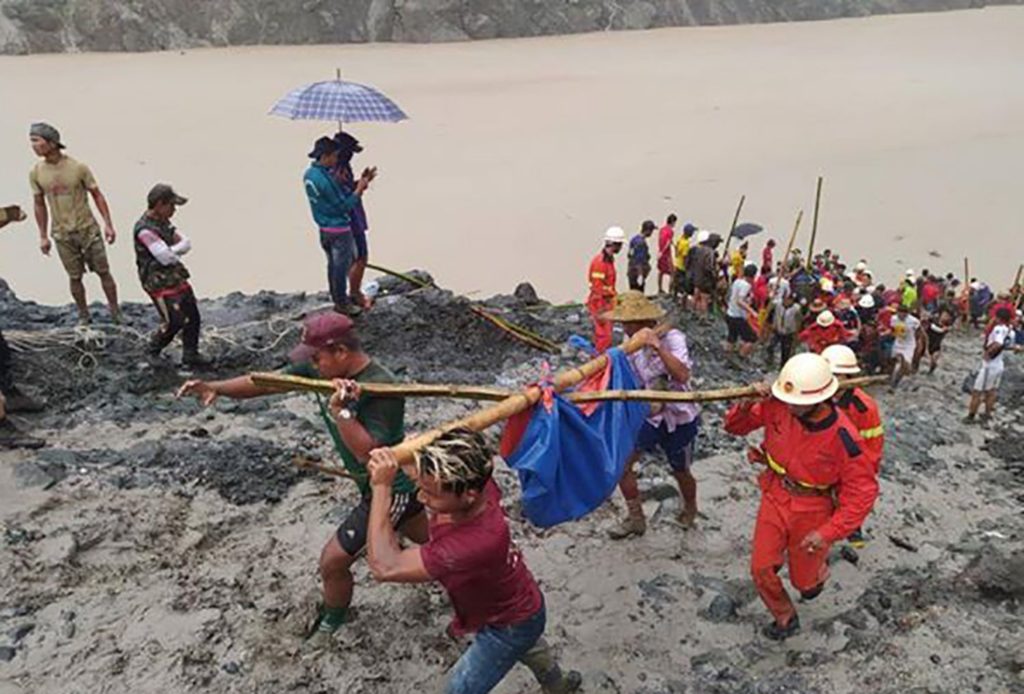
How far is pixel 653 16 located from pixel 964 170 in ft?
91.3

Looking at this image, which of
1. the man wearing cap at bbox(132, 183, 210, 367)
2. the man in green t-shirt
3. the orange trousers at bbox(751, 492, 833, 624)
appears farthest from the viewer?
the man wearing cap at bbox(132, 183, 210, 367)

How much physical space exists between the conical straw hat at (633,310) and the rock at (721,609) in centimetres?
169

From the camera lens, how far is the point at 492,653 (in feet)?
11.5

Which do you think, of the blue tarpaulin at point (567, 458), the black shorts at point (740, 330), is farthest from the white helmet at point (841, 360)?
the black shorts at point (740, 330)

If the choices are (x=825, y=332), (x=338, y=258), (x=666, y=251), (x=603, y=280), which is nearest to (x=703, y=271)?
(x=666, y=251)

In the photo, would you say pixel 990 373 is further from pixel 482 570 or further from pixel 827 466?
pixel 482 570

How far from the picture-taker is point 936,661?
4.55 metres

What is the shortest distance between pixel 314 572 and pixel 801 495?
9.10 feet

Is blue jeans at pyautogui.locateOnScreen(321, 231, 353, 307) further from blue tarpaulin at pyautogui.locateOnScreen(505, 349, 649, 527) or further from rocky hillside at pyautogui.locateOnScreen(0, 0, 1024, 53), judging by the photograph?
rocky hillside at pyautogui.locateOnScreen(0, 0, 1024, 53)

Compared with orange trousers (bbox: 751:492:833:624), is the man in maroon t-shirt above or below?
above

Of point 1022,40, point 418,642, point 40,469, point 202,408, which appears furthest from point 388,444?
point 1022,40

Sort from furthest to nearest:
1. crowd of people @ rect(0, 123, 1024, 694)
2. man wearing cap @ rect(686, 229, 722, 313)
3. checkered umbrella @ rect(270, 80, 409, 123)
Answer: man wearing cap @ rect(686, 229, 722, 313)
checkered umbrella @ rect(270, 80, 409, 123)
crowd of people @ rect(0, 123, 1024, 694)

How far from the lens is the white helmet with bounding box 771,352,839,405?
4254 millimetres

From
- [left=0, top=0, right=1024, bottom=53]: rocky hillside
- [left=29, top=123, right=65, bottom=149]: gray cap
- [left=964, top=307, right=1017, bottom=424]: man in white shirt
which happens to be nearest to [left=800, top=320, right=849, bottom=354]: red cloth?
[left=964, top=307, right=1017, bottom=424]: man in white shirt
